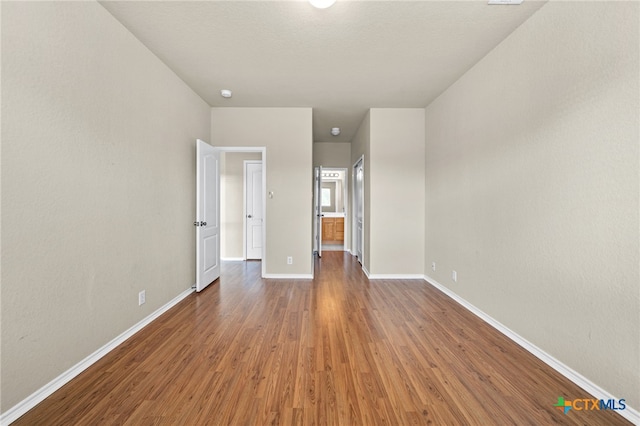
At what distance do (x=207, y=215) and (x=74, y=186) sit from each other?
1.77 m

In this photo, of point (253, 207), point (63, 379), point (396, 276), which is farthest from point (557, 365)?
point (253, 207)

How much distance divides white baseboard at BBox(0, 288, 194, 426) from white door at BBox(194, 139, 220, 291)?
36.8 inches

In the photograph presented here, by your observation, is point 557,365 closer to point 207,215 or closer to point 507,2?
point 507,2

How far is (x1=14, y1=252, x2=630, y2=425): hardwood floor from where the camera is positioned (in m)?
1.33

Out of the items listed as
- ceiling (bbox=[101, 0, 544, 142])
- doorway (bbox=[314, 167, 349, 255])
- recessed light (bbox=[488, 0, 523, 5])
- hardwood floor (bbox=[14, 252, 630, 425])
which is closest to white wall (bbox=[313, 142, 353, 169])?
doorway (bbox=[314, 167, 349, 255])

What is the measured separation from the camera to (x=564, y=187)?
168cm

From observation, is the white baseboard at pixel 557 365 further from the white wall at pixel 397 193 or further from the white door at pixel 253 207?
the white door at pixel 253 207

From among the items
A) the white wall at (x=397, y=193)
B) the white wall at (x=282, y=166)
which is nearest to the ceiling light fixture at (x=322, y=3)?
the white wall at (x=282, y=166)

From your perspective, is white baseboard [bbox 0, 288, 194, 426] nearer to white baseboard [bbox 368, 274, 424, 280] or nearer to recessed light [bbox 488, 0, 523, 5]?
white baseboard [bbox 368, 274, 424, 280]

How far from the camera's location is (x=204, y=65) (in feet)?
8.77

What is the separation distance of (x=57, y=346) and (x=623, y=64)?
12.1 ft

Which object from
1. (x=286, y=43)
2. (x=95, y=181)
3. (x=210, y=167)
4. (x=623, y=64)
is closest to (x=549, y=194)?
(x=623, y=64)

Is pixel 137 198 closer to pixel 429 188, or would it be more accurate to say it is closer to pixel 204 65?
pixel 204 65

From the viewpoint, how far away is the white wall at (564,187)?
1362 mm
